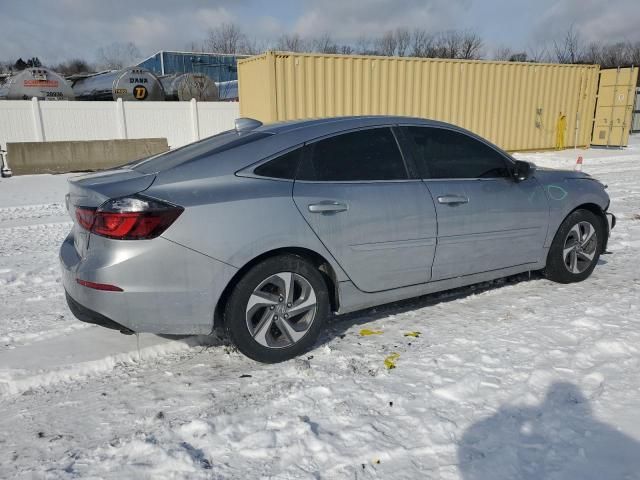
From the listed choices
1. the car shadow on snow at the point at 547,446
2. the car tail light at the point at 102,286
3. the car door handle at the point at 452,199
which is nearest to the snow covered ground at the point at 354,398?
the car shadow on snow at the point at 547,446

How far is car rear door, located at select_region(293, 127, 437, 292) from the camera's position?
3.43 metres

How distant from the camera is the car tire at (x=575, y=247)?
15.6 feet

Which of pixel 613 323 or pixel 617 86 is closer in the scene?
pixel 613 323

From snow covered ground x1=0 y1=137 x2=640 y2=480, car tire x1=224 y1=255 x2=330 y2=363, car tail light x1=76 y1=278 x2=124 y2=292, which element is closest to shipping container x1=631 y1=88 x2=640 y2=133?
snow covered ground x1=0 y1=137 x2=640 y2=480

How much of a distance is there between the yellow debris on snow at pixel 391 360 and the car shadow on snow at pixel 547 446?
0.74 m

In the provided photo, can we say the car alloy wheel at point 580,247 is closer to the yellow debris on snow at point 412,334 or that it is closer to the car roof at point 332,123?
the yellow debris on snow at point 412,334

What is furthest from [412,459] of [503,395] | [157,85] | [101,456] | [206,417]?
[157,85]

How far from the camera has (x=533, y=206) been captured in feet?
14.5

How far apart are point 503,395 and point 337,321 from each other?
149 centimetres

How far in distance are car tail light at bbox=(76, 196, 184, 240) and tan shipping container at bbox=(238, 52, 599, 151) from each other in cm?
1087

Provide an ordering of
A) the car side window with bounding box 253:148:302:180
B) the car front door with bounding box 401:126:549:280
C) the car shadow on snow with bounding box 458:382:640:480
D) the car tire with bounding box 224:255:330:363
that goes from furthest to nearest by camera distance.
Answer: the car front door with bounding box 401:126:549:280
the car side window with bounding box 253:148:302:180
the car tire with bounding box 224:255:330:363
the car shadow on snow with bounding box 458:382:640:480

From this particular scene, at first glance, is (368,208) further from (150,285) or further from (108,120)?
(108,120)

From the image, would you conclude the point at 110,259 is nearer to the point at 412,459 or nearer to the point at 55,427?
the point at 55,427

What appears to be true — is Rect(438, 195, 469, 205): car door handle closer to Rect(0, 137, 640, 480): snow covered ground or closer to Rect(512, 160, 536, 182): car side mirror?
Rect(512, 160, 536, 182): car side mirror
